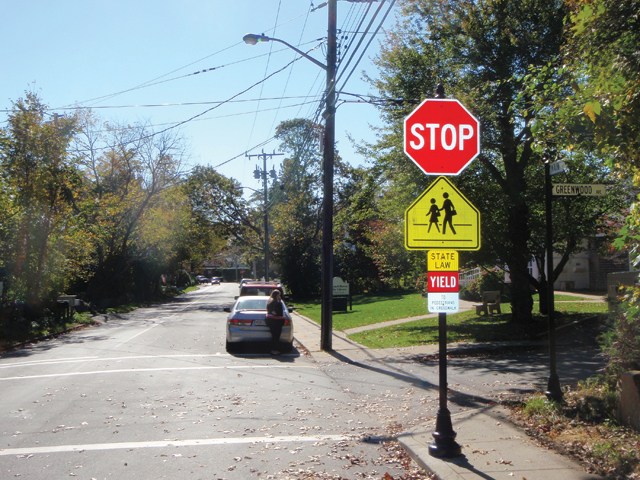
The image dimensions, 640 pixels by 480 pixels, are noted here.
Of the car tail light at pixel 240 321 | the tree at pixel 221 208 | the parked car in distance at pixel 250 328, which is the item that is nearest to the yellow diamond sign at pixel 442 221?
the parked car in distance at pixel 250 328

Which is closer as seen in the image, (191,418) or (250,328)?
(191,418)

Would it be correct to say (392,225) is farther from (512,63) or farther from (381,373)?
(381,373)

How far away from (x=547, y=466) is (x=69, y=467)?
452 cm

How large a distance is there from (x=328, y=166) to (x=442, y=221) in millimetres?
9301

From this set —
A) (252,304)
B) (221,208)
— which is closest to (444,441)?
(252,304)

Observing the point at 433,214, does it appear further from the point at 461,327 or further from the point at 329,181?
the point at 461,327

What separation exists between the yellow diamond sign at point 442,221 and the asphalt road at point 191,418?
229 cm

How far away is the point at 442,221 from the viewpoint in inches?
227

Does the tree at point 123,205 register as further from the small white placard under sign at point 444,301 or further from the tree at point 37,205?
the small white placard under sign at point 444,301

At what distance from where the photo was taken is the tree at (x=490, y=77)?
1427cm

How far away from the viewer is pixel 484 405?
791cm

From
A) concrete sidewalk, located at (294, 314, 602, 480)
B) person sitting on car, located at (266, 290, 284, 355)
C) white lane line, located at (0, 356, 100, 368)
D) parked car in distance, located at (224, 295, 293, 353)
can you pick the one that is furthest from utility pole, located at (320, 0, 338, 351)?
concrete sidewalk, located at (294, 314, 602, 480)

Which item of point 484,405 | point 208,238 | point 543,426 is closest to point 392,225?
point 484,405

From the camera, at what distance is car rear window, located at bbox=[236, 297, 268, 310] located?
48.4 feet
